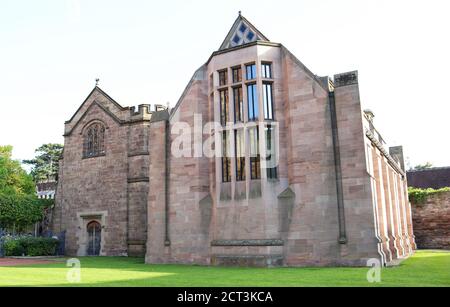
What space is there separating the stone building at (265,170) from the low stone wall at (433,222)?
9.20 meters

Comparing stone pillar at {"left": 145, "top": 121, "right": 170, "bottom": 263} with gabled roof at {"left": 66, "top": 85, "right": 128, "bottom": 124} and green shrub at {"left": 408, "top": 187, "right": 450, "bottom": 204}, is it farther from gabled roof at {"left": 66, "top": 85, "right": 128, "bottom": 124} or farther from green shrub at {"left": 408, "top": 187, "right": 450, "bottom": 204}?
green shrub at {"left": 408, "top": 187, "right": 450, "bottom": 204}

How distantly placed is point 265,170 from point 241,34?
21.7 feet

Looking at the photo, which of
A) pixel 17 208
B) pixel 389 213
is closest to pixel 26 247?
pixel 17 208

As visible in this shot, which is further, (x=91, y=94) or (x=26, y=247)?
(x=91, y=94)

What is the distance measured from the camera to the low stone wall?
2930 cm

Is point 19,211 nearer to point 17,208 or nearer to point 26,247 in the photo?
point 17,208

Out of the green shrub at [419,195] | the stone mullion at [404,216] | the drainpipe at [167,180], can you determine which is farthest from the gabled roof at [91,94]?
the green shrub at [419,195]

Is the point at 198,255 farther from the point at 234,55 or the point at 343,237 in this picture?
the point at 234,55

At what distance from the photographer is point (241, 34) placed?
19188 millimetres

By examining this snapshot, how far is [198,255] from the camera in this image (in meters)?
18.1

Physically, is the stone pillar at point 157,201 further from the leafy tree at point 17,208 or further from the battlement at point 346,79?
the leafy tree at point 17,208

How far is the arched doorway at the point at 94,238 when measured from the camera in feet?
93.9

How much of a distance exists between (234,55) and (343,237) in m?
8.98
